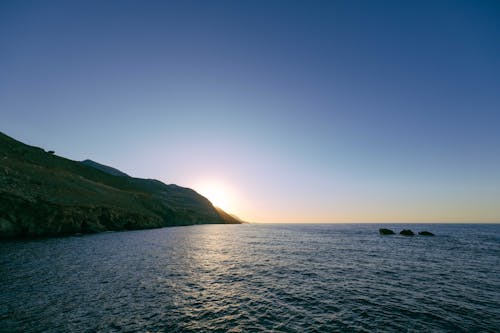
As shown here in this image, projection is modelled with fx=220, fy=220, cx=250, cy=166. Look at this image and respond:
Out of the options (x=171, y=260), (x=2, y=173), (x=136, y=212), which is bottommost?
(x=171, y=260)

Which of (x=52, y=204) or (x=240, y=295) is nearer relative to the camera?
(x=240, y=295)

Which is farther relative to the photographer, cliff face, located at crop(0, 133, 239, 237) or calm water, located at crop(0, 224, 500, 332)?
cliff face, located at crop(0, 133, 239, 237)

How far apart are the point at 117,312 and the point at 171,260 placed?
22.1 meters

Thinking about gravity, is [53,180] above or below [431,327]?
above

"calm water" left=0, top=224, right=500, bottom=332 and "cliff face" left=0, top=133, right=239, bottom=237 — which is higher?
"cliff face" left=0, top=133, right=239, bottom=237

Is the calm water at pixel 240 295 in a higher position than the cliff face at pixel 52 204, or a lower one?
lower

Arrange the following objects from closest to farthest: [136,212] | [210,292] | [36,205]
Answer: [210,292]
[36,205]
[136,212]

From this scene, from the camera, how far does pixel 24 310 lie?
17.9m

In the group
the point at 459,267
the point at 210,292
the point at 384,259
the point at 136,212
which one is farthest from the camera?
the point at 136,212

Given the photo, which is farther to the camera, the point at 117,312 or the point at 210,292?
the point at 210,292

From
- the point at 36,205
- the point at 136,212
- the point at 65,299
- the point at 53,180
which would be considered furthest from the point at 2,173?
the point at 65,299

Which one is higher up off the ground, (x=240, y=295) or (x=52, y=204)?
(x=52, y=204)

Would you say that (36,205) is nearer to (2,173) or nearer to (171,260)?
(2,173)

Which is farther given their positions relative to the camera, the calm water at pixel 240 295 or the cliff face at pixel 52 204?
the cliff face at pixel 52 204
